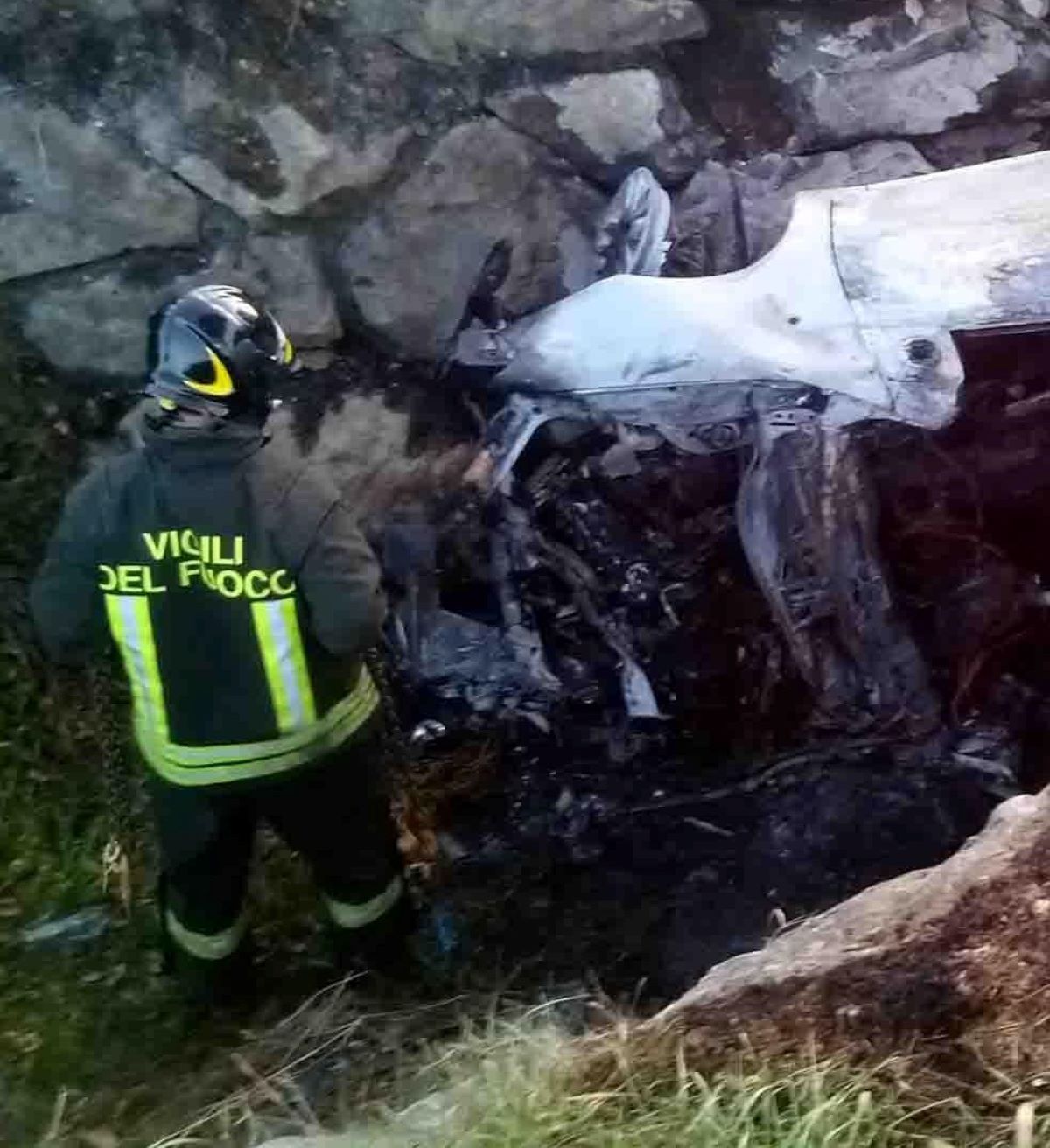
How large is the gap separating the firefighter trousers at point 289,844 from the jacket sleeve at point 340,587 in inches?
9.9

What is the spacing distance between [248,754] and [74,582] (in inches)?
15.4

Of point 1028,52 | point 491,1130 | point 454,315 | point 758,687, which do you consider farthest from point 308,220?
point 491,1130

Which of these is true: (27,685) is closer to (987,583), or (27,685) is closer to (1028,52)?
(987,583)

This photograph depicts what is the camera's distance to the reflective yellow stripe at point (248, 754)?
247 centimetres

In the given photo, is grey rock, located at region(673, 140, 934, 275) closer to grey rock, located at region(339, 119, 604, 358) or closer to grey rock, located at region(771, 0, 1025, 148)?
grey rock, located at region(771, 0, 1025, 148)

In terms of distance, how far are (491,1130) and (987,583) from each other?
1864 mm

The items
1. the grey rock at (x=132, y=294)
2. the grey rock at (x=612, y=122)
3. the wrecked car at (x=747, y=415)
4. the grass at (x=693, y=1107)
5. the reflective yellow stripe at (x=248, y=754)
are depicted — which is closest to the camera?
the grass at (x=693, y=1107)

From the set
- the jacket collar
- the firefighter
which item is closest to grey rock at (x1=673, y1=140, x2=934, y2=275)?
the firefighter

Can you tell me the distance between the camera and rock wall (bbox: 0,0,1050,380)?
9.66 ft

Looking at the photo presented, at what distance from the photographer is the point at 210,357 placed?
2.25m

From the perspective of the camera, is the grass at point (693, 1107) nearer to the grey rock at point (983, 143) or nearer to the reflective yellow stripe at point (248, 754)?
the reflective yellow stripe at point (248, 754)

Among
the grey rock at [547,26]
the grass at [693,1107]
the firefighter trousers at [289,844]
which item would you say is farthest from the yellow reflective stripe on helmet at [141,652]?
the grey rock at [547,26]

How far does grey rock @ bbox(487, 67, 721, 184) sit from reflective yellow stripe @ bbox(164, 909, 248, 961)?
66.4 inches

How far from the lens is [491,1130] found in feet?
6.60
